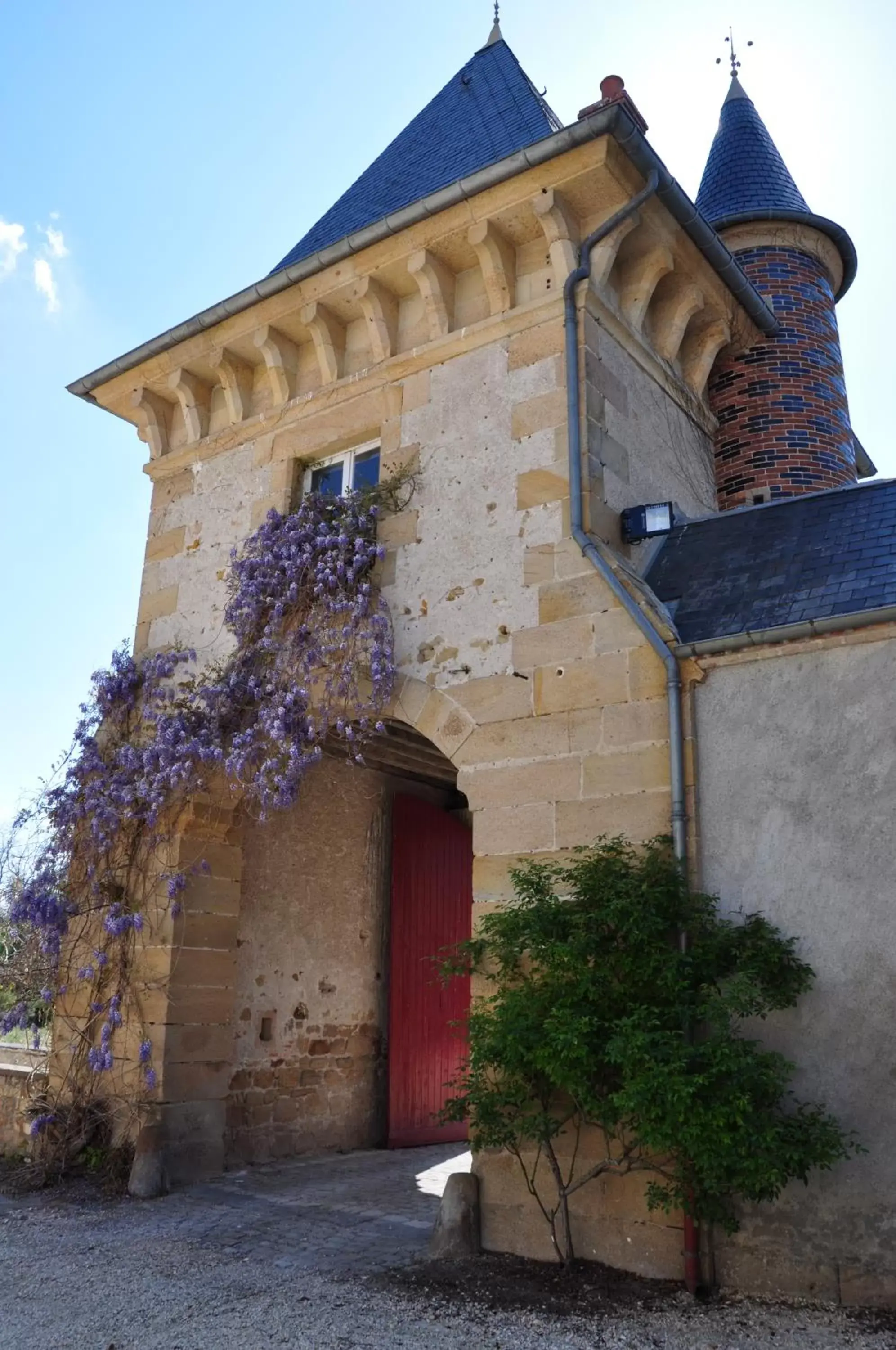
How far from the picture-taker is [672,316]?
6480 millimetres

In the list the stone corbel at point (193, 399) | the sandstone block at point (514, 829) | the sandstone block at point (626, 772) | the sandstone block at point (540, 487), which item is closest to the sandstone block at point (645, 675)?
the sandstone block at point (626, 772)

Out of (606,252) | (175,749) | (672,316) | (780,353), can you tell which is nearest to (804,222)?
(780,353)

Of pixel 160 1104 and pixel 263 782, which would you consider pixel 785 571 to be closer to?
pixel 263 782

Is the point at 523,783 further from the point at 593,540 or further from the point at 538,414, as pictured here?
the point at 538,414

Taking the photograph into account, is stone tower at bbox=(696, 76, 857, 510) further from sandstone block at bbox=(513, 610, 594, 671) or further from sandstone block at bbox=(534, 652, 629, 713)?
sandstone block at bbox=(534, 652, 629, 713)

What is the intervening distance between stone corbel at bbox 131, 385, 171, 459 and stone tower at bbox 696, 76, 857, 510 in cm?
411

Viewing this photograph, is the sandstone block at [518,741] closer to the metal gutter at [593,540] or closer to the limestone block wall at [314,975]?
the metal gutter at [593,540]

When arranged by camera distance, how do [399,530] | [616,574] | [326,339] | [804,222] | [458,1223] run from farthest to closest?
1. [804,222]
2. [326,339]
3. [399,530]
4. [616,574]
5. [458,1223]

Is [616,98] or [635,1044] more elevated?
[616,98]

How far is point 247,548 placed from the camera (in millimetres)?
6695

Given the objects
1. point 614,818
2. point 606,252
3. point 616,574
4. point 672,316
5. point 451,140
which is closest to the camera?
point 614,818

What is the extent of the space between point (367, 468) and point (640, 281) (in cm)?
203

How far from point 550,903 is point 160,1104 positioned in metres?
3.07

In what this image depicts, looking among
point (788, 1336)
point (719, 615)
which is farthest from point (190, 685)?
point (788, 1336)
